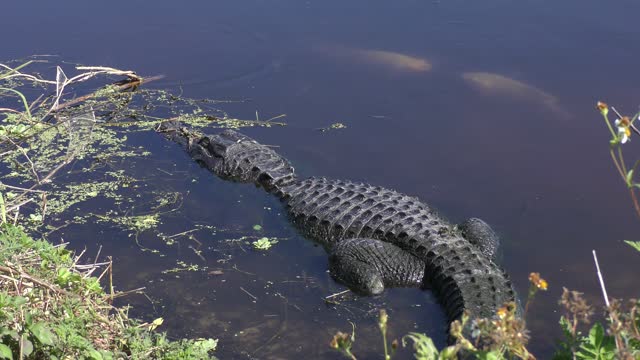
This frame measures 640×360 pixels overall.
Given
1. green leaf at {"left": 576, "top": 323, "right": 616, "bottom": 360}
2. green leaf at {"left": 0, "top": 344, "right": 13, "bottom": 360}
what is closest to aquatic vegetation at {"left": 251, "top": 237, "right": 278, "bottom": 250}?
green leaf at {"left": 0, "top": 344, "right": 13, "bottom": 360}

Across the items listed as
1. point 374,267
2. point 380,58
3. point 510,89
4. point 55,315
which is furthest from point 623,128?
point 380,58

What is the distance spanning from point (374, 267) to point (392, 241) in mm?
365

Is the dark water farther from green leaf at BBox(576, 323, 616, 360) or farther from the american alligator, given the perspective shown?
green leaf at BBox(576, 323, 616, 360)

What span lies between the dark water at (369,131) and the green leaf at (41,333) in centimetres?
167

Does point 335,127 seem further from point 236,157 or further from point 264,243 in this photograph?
point 264,243

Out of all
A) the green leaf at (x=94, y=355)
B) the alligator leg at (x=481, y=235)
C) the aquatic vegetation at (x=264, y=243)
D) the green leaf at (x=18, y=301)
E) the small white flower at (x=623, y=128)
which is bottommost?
the aquatic vegetation at (x=264, y=243)

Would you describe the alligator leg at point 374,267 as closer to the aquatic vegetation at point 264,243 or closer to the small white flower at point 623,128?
the aquatic vegetation at point 264,243

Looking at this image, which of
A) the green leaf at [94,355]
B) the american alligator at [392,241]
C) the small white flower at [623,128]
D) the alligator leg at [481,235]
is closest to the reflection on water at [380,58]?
the american alligator at [392,241]

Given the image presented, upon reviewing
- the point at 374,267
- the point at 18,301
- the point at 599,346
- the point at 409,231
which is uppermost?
the point at 599,346

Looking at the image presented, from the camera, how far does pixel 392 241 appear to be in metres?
6.04

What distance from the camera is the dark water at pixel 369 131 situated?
18.3 feet

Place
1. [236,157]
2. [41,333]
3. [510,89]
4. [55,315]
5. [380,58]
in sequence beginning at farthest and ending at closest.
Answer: [380,58]
[510,89]
[236,157]
[55,315]
[41,333]

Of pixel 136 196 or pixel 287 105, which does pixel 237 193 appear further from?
pixel 287 105

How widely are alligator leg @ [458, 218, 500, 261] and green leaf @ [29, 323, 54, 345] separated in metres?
3.30
